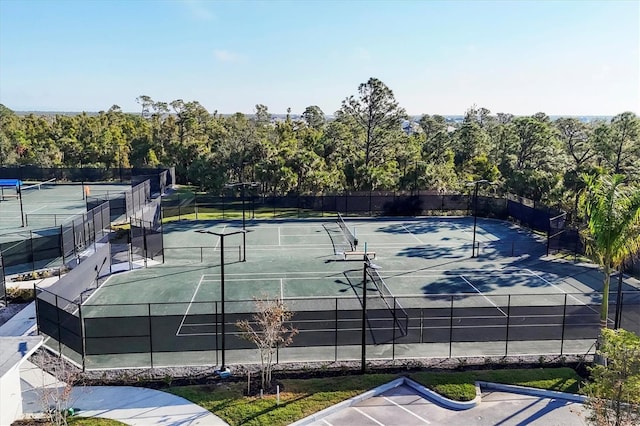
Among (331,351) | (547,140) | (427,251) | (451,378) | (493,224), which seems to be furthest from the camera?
(547,140)

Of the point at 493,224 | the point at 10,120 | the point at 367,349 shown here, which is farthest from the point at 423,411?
the point at 10,120

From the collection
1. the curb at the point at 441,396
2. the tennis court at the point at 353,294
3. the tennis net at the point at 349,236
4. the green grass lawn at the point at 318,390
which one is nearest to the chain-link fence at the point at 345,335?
the tennis court at the point at 353,294

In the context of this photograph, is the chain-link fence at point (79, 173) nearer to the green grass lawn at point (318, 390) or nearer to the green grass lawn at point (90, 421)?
the green grass lawn at point (318, 390)

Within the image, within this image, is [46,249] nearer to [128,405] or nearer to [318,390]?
[128,405]

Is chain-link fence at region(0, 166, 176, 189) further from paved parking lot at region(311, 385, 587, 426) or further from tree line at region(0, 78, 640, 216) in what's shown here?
paved parking lot at region(311, 385, 587, 426)

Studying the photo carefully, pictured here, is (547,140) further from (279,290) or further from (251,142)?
(279,290)

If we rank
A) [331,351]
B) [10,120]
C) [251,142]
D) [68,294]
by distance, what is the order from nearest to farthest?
[331,351], [68,294], [251,142], [10,120]

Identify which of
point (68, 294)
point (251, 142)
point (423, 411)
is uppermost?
point (251, 142)
